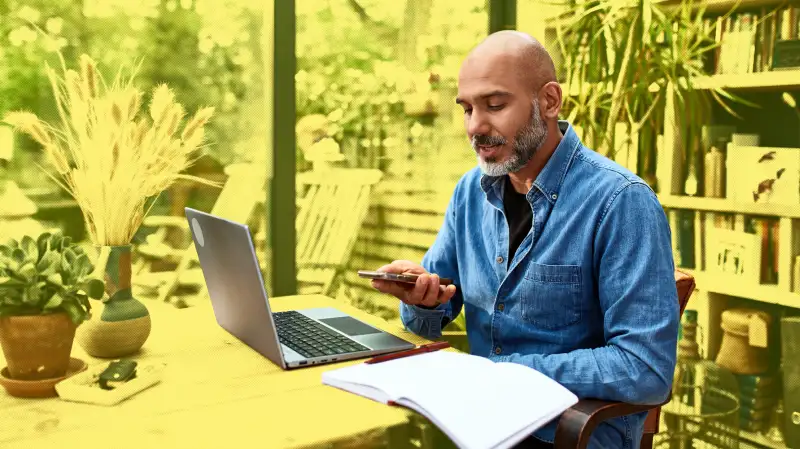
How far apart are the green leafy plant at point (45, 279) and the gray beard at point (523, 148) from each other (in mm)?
864

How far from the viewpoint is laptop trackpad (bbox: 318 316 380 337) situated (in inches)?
64.5

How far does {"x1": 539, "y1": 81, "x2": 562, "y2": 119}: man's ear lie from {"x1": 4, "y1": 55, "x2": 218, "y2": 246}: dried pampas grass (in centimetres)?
80

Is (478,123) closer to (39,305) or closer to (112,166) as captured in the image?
(112,166)

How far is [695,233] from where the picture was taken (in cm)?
320

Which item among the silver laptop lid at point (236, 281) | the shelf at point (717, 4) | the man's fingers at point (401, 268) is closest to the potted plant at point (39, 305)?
the silver laptop lid at point (236, 281)

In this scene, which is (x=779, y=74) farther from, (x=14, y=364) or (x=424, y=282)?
(x=14, y=364)

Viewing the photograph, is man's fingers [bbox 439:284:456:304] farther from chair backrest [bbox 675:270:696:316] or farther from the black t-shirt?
chair backrest [bbox 675:270:696:316]

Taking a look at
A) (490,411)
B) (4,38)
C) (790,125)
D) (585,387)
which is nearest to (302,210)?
(4,38)

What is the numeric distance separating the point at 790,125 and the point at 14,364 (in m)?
2.94

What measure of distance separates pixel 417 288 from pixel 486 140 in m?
0.36

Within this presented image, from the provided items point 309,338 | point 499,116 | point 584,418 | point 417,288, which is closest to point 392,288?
point 417,288

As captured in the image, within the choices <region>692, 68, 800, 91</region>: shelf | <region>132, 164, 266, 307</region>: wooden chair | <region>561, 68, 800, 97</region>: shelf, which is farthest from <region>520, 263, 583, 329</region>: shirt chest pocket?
<region>692, 68, 800, 91</region>: shelf

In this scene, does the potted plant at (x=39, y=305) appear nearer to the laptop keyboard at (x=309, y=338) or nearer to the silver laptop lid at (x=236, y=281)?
the silver laptop lid at (x=236, y=281)

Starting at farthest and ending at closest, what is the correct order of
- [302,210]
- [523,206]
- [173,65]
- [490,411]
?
[302,210], [173,65], [523,206], [490,411]
